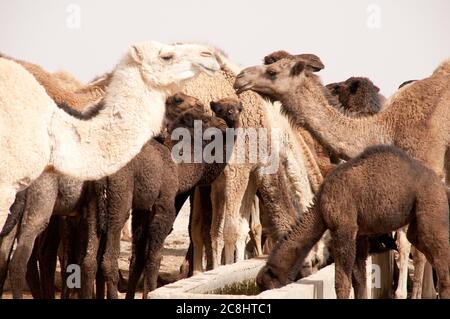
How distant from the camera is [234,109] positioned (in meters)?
11.8

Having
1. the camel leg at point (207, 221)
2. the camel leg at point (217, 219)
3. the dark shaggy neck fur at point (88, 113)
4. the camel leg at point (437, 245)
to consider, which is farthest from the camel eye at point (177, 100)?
the camel leg at point (437, 245)

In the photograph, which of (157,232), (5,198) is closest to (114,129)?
(5,198)

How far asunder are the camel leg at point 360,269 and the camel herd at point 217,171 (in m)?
0.01

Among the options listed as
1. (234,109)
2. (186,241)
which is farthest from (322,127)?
(186,241)

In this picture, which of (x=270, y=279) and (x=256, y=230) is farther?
(x=256, y=230)

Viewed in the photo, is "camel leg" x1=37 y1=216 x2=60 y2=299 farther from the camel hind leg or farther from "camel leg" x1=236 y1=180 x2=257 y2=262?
the camel hind leg

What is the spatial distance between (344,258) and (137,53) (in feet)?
6.98

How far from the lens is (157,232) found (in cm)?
1009

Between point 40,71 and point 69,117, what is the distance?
442 centimetres

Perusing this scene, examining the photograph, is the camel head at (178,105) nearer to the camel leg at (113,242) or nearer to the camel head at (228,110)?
the camel head at (228,110)

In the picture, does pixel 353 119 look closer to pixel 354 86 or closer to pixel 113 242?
pixel 113 242

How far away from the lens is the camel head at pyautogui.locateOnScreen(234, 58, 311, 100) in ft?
34.0

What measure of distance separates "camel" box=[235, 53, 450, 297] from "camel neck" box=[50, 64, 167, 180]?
2.33 metres
